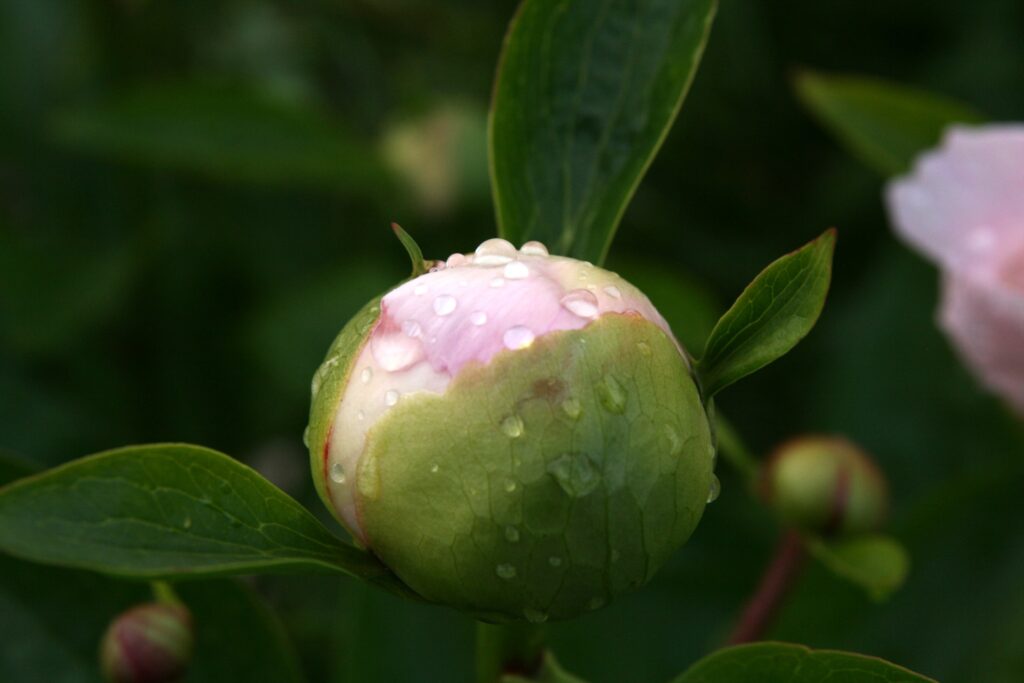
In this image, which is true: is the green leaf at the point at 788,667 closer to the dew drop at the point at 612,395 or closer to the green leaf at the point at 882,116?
the dew drop at the point at 612,395

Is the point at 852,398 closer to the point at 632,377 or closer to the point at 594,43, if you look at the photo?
the point at 594,43

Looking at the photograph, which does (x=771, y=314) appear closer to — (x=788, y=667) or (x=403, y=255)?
(x=788, y=667)

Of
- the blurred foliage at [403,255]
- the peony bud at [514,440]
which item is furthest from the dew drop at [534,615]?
the blurred foliage at [403,255]

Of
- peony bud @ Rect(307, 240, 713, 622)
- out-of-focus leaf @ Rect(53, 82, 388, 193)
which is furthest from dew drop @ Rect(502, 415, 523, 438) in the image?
out-of-focus leaf @ Rect(53, 82, 388, 193)

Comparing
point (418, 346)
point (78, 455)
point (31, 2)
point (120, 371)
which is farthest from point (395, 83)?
point (418, 346)

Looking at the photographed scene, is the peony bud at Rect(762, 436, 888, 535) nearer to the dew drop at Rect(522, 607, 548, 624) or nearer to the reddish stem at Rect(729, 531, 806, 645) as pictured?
the reddish stem at Rect(729, 531, 806, 645)

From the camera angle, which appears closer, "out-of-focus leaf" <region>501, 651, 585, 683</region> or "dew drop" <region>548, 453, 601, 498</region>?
"dew drop" <region>548, 453, 601, 498</region>

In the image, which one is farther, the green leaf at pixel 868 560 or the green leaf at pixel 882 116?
the green leaf at pixel 882 116

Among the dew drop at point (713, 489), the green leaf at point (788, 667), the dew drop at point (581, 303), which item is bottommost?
the green leaf at point (788, 667)
